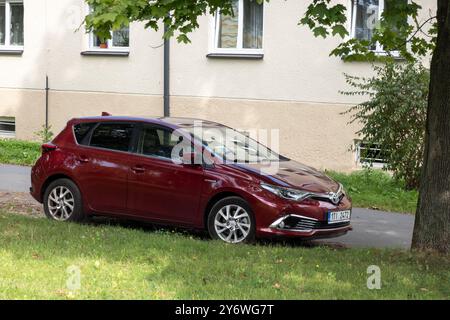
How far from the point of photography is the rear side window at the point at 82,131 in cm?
1028

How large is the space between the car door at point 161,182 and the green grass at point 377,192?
431 centimetres

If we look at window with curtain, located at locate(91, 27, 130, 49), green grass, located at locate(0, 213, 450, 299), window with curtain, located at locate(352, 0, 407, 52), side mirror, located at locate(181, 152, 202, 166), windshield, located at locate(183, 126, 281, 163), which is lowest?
green grass, located at locate(0, 213, 450, 299)

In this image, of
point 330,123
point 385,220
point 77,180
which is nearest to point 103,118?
point 77,180

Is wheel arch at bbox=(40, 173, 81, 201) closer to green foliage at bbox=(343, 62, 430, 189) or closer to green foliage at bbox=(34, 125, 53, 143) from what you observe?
green foliage at bbox=(343, 62, 430, 189)

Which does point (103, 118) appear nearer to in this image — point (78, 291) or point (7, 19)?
point (78, 291)

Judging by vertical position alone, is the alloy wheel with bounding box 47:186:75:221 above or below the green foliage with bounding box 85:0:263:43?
below

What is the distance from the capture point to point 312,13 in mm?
8812

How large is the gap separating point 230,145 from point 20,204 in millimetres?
4097

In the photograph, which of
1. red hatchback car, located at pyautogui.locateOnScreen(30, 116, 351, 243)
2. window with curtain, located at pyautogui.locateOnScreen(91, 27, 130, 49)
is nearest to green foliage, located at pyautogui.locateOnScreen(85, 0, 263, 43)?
red hatchback car, located at pyautogui.locateOnScreen(30, 116, 351, 243)

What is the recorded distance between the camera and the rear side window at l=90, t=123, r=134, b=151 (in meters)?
9.94

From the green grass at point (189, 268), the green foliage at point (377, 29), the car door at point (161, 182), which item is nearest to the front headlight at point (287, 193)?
the green grass at point (189, 268)

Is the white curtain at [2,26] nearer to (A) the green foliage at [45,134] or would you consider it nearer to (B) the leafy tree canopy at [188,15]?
(A) the green foliage at [45,134]

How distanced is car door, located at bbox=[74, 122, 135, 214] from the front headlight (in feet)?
6.33

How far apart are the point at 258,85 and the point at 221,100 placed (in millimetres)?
964
